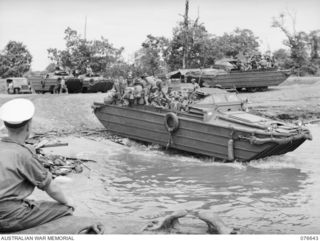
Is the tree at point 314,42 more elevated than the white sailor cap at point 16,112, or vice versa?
the tree at point 314,42

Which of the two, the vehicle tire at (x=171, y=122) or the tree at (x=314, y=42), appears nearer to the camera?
the vehicle tire at (x=171, y=122)

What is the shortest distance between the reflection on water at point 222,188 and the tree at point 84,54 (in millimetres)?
8580

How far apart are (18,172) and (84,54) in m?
19.0

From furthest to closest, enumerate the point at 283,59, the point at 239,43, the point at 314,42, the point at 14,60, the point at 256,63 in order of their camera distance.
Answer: the point at 283,59 → the point at 239,43 → the point at 256,63 → the point at 314,42 → the point at 14,60

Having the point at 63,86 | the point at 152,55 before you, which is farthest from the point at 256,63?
the point at 63,86

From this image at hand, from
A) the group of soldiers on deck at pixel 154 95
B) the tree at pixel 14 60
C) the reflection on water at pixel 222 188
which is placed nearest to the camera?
the reflection on water at pixel 222 188

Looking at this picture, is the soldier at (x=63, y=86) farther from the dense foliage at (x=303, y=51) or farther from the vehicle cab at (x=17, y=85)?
the dense foliage at (x=303, y=51)

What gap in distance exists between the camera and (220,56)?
23.4 m

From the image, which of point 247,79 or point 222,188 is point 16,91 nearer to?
point 247,79

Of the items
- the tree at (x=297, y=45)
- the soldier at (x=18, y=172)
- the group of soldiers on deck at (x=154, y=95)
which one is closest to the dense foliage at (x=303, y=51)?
the tree at (x=297, y=45)

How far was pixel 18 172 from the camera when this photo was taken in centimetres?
361

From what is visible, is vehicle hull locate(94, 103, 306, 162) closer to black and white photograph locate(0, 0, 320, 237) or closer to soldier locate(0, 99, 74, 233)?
black and white photograph locate(0, 0, 320, 237)

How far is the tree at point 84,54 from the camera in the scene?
2011cm

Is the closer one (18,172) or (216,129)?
(18,172)
